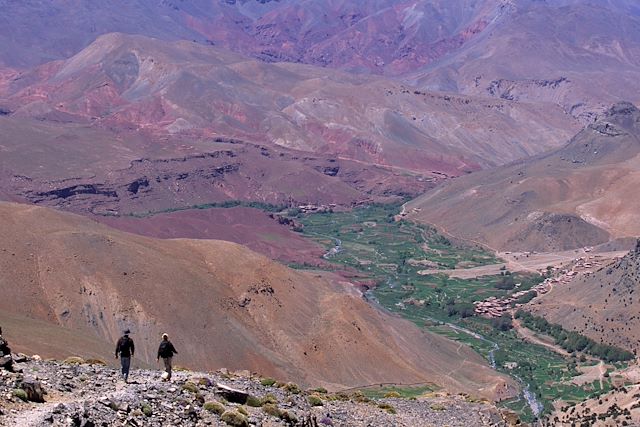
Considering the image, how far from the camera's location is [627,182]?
164000 millimetres

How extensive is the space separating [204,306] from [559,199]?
10707 centimetres

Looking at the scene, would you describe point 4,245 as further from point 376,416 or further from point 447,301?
point 447,301

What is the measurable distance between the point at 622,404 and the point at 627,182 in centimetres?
10547

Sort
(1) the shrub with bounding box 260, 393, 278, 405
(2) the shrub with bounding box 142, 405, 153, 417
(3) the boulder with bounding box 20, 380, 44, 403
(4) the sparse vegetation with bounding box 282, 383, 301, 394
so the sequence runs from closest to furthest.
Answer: (3) the boulder with bounding box 20, 380, 44, 403 → (2) the shrub with bounding box 142, 405, 153, 417 → (1) the shrub with bounding box 260, 393, 278, 405 → (4) the sparse vegetation with bounding box 282, 383, 301, 394

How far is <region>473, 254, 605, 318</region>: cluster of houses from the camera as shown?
115m

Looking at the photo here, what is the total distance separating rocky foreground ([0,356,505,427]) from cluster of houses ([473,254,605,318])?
76.6 metres

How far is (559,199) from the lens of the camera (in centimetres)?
16775

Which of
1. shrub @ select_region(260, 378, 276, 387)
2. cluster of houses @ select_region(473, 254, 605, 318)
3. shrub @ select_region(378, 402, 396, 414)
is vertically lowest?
cluster of houses @ select_region(473, 254, 605, 318)

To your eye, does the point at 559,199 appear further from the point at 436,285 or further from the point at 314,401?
the point at 314,401

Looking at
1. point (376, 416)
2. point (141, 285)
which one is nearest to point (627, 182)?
point (141, 285)

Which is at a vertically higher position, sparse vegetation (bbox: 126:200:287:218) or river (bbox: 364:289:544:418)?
river (bbox: 364:289:544:418)

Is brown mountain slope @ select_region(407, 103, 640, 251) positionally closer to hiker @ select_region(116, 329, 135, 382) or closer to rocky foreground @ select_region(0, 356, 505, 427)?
rocky foreground @ select_region(0, 356, 505, 427)

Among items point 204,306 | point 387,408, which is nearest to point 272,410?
point 387,408

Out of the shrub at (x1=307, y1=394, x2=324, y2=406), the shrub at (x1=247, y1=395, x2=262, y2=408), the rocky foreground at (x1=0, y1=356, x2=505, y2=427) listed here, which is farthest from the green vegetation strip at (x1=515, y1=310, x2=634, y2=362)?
the shrub at (x1=247, y1=395, x2=262, y2=408)
